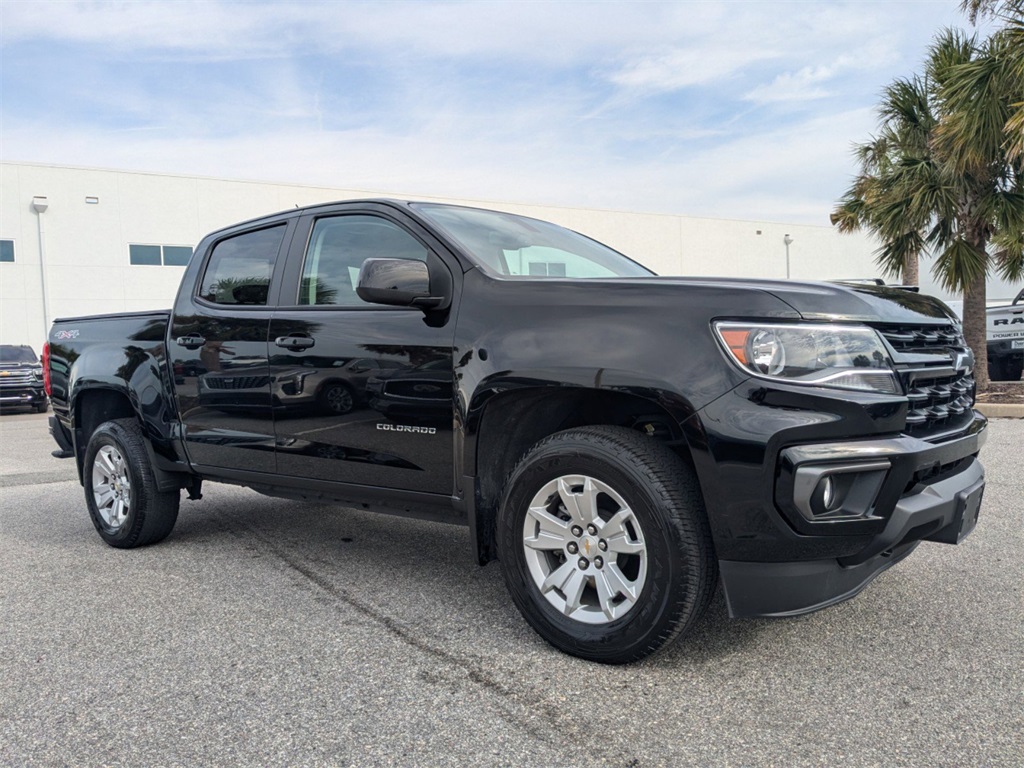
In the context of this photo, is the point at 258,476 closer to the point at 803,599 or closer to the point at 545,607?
the point at 545,607

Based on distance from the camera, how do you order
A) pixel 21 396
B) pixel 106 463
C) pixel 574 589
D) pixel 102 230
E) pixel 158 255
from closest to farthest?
1. pixel 574 589
2. pixel 106 463
3. pixel 21 396
4. pixel 102 230
5. pixel 158 255

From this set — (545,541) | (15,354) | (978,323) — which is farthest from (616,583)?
(15,354)

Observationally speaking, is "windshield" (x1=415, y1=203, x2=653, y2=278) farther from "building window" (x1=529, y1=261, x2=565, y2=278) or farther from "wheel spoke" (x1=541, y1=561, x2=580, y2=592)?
"wheel spoke" (x1=541, y1=561, x2=580, y2=592)

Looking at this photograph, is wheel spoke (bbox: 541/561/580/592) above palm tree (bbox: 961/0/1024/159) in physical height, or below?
below

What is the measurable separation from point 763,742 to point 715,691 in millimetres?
358

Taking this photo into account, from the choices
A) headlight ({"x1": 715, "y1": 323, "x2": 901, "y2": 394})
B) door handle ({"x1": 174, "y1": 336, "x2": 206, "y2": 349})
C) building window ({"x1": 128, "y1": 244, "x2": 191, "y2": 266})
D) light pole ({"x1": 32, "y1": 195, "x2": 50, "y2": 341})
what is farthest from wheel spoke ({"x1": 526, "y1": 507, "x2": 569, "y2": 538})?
building window ({"x1": 128, "y1": 244, "x2": 191, "y2": 266})

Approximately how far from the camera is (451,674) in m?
3.01

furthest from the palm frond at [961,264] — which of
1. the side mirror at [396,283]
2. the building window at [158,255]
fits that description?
the building window at [158,255]

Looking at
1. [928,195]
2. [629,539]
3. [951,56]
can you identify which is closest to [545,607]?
[629,539]

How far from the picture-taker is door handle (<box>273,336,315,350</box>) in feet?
13.0

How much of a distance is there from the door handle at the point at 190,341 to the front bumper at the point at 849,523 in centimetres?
313

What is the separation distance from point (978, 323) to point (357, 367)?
12.8 metres

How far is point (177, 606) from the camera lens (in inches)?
153

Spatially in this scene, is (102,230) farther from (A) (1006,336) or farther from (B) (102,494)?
(A) (1006,336)
